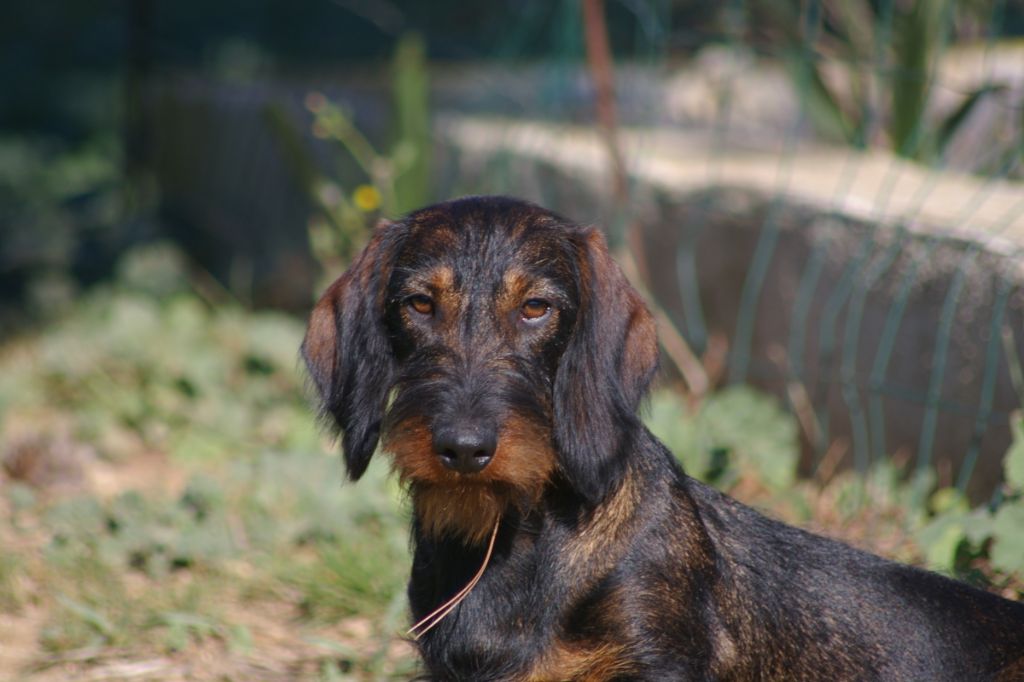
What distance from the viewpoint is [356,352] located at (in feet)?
11.0

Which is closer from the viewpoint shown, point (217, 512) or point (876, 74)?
point (217, 512)

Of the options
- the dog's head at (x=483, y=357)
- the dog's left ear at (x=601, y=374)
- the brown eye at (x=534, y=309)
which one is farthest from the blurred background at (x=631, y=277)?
the brown eye at (x=534, y=309)

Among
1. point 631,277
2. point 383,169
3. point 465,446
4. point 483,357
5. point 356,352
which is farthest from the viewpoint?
point 383,169

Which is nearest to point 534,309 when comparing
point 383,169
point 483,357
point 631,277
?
point 483,357

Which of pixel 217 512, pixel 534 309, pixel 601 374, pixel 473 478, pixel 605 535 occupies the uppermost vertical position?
pixel 534 309

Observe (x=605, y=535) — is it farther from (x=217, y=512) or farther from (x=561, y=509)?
(x=217, y=512)

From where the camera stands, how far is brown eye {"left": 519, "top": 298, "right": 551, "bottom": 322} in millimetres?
3189

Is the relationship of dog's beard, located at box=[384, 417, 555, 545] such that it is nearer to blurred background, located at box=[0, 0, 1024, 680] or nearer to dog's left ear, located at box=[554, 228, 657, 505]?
dog's left ear, located at box=[554, 228, 657, 505]

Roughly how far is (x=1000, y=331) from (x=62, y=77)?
14133mm

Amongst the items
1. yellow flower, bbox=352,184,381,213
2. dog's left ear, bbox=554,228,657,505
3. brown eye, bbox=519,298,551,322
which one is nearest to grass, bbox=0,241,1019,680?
dog's left ear, bbox=554,228,657,505

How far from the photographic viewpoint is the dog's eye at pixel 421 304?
3215 millimetres

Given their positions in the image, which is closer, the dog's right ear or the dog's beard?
the dog's beard

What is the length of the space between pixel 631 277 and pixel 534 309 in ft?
11.7

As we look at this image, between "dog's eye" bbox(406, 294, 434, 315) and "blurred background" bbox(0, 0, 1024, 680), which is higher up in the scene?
"dog's eye" bbox(406, 294, 434, 315)
